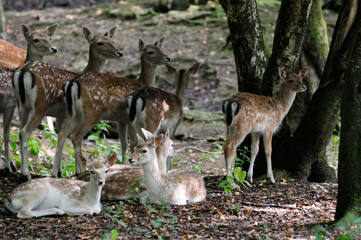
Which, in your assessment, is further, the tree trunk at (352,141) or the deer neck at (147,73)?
the deer neck at (147,73)

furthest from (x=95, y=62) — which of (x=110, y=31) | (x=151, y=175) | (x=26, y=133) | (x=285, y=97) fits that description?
(x=151, y=175)

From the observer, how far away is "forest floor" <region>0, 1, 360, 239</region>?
4898 millimetres

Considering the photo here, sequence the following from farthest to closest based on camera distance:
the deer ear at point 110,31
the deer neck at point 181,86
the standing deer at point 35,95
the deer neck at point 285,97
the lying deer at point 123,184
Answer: the deer ear at point 110,31
the deer neck at point 181,86
the deer neck at point 285,97
the standing deer at point 35,95
the lying deer at point 123,184

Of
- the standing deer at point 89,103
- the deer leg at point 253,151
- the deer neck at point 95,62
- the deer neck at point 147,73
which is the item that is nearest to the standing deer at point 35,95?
the standing deer at point 89,103

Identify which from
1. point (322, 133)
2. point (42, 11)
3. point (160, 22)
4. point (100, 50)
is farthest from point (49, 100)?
point (42, 11)

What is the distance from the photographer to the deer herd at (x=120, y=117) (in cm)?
579

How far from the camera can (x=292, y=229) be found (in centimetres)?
493

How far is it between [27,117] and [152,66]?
203cm

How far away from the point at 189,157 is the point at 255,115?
2876 millimetres

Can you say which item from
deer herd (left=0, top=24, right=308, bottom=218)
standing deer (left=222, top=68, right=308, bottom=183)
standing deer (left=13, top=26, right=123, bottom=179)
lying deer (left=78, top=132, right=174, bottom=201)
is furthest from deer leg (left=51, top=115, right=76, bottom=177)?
standing deer (left=222, top=68, right=308, bottom=183)

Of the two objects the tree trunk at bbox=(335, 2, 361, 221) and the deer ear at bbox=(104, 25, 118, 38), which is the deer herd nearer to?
the deer ear at bbox=(104, 25, 118, 38)

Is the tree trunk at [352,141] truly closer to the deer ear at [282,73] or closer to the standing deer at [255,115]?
the standing deer at [255,115]

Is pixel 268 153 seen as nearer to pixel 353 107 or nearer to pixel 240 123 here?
pixel 240 123

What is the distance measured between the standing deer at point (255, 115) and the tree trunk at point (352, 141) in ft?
6.83
